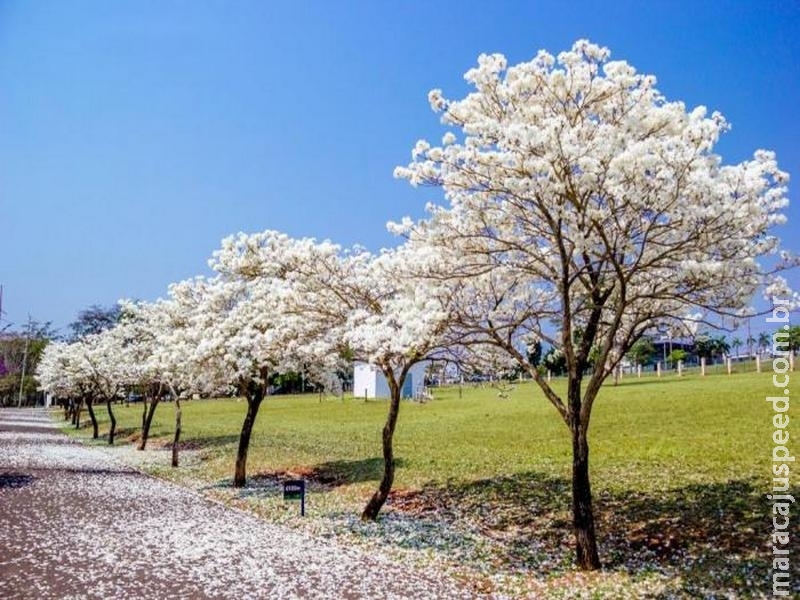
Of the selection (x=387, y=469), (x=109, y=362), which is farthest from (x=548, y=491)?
(x=109, y=362)

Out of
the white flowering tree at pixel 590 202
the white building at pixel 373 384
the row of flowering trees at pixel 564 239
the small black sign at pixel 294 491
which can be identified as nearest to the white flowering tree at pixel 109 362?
the small black sign at pixel 294 491

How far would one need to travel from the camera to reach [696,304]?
12.5m

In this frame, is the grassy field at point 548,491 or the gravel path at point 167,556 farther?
the grassy field at point 548,491

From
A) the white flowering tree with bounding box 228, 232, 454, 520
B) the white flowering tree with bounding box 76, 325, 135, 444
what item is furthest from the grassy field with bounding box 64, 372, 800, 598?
the white flowering tree with bounding box 76, 325, 135, 444

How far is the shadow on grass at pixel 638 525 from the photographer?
1183cm

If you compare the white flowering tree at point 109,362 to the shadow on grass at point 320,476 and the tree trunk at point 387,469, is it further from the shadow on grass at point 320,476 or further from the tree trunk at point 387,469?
the tree trunk at point 387,469

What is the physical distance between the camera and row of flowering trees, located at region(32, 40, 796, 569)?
10.8 meters

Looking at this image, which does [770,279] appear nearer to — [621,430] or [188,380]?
[621,430]

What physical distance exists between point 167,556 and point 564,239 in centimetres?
1006

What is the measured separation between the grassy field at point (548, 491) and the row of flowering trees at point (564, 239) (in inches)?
61.9

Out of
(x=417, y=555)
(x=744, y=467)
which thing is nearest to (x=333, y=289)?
(x=417, y=555)

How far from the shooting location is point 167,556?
13.6 metres

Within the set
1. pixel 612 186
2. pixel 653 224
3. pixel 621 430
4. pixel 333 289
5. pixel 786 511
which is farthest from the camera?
pixel 621 430

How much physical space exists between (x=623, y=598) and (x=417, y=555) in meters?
4.63
